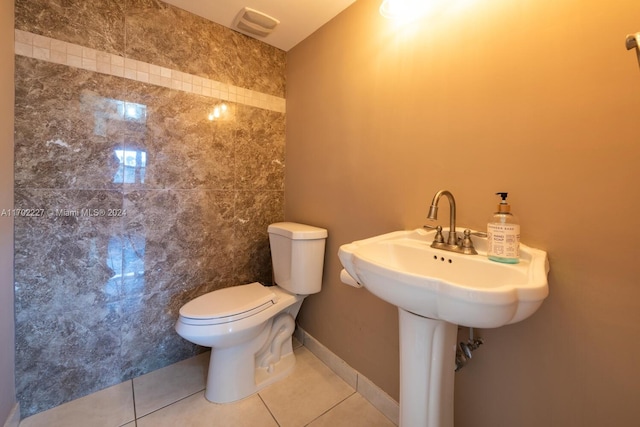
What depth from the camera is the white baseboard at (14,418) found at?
107 cm

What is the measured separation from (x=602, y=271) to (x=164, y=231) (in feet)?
6.00

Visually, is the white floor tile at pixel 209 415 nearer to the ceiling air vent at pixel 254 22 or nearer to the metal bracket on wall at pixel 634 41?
the metal bracket on wall at pixel 634 41

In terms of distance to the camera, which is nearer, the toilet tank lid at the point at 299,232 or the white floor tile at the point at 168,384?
the white floor tile at the point at 168,384

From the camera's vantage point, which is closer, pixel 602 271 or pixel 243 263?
pixel 602 271

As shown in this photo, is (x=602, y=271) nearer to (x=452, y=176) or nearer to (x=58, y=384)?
(x=452, y=176)

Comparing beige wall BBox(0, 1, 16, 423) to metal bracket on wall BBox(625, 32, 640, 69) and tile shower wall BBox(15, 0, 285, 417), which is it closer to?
tile shower wall BBox(15, 0, 285, 417)

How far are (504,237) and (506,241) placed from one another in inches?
0.5

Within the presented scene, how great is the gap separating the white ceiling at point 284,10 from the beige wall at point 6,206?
0.75m

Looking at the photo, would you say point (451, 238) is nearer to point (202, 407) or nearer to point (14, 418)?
point (202, 407)

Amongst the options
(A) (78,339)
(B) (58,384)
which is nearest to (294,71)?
(A) (78,339)

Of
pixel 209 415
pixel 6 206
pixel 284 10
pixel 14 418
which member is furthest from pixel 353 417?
pixel 284 10

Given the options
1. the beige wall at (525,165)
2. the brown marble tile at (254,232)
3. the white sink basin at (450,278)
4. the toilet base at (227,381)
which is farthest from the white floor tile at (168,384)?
the white sink basin at (450,278)

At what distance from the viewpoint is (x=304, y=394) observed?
1358 mm

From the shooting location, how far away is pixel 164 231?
1.47 m
